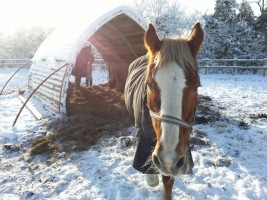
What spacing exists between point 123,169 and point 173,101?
2.63m

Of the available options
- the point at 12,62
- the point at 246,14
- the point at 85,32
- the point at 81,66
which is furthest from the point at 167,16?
the point at 85,32

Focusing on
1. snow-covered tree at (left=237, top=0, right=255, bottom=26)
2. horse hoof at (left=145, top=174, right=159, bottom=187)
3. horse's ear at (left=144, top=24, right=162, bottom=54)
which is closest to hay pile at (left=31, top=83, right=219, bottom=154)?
horse hoof at (left=145, top=174, right=159, bottom=187)

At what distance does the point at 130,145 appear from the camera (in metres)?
5.33

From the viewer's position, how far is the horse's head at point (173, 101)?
2.08m

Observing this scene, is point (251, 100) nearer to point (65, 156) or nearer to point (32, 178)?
point (65, 156)

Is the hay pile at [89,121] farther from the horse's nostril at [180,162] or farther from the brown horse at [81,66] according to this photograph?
the horse's nostril at [180,162]

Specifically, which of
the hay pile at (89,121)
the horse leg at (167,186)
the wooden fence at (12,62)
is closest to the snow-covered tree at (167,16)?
the wooden fence at (12,62)

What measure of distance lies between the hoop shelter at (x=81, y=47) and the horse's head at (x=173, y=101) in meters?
5.11

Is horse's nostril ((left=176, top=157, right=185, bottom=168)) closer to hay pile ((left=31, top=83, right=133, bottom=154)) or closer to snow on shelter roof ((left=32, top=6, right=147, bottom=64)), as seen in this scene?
hay pile ((left=31, top=83, right=133, bottom=154))

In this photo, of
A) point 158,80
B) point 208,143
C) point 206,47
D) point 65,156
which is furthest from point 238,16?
point 158,80

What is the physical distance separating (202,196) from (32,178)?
8.61ft

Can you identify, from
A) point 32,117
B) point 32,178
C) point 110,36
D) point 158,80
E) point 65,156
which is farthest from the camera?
point 110,36

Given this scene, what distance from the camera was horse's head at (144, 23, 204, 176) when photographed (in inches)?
82.0

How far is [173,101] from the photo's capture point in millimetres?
2082
